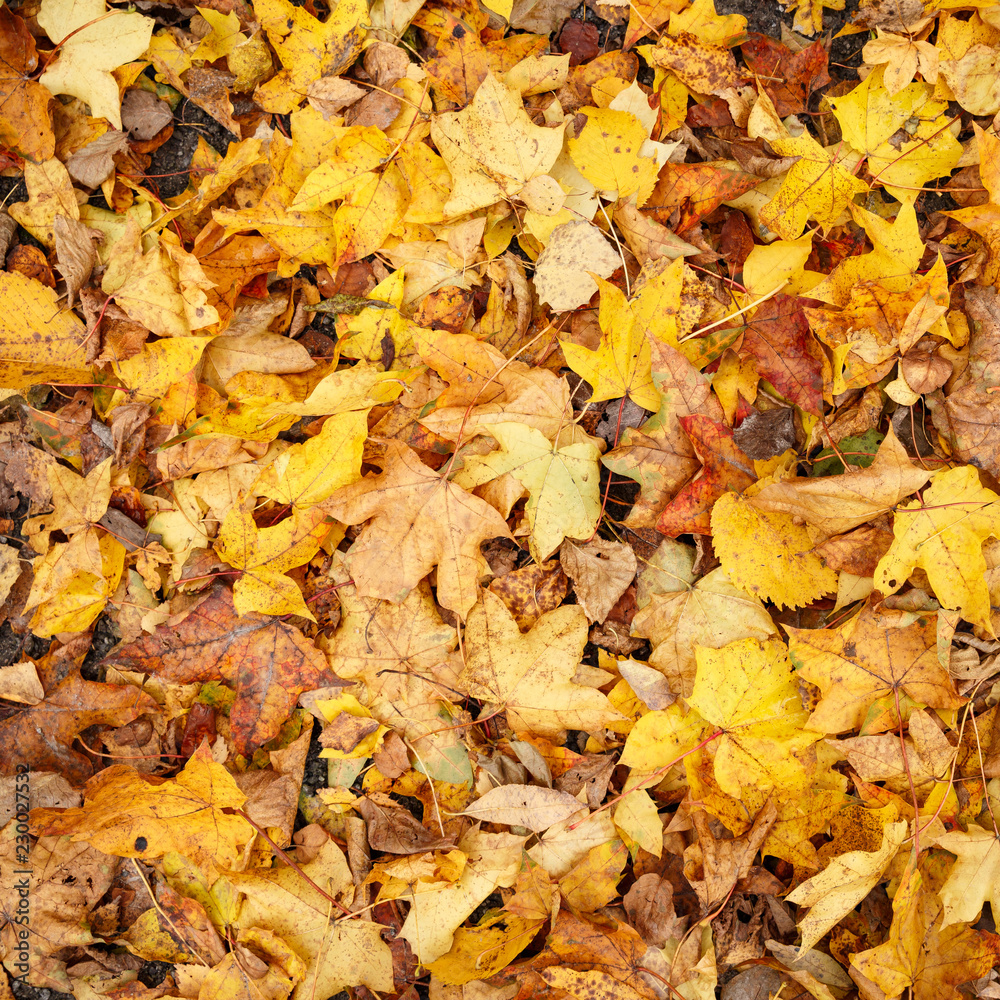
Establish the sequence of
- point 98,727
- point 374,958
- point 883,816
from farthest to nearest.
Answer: point 98,727
point 374,958
point 883,816

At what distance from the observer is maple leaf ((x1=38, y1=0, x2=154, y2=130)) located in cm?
177

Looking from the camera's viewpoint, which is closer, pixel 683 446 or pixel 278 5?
pixel 683 446

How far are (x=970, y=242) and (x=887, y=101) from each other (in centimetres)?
41

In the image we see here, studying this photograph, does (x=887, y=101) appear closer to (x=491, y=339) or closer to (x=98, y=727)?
(x=491, y=339)

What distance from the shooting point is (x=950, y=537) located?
1543 millimetres

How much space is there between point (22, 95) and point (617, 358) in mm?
1709

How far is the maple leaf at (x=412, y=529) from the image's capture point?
1.61m

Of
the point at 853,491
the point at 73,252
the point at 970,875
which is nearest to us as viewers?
the point at 853,491

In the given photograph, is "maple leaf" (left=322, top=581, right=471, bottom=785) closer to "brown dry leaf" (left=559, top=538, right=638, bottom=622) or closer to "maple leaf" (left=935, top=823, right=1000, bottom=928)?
"brown dry leaf" (left=559, top=538, right=638, bottom=622)

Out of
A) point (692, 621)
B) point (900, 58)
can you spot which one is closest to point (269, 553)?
point (692, 621)

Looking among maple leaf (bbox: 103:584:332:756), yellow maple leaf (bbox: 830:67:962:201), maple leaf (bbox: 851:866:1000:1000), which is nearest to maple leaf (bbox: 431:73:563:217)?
yellow maple leaf (bbox: 830:67:962:201)

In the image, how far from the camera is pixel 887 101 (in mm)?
1728

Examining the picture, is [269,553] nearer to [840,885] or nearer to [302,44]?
[302,44]

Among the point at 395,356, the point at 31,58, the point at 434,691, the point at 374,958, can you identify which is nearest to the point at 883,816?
the point at 434,691
